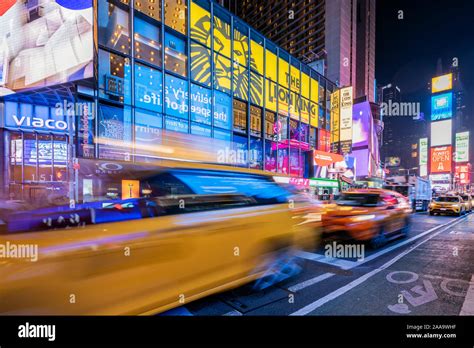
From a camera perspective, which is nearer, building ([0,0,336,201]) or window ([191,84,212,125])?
building ([0,0,336,201])

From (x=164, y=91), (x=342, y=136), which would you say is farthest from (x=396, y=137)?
(x=164, y=91)

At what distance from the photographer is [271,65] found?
70.5 ft

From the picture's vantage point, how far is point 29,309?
2.24m

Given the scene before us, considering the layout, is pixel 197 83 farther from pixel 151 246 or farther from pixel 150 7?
pixel 151 246

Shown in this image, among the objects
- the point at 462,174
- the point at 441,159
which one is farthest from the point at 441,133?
the point at 462,174

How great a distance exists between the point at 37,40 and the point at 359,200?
15.3m

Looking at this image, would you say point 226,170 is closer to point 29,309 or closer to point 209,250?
point 209,250

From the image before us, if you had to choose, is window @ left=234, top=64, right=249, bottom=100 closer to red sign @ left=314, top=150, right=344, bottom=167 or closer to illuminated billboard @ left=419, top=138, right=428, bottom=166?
red sign @ left=314, top=150, right=344, bottom=167

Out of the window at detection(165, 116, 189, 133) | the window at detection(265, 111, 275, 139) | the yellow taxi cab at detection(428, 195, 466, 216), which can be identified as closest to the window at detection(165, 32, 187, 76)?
the window at detection(165, 116, 189, 133)

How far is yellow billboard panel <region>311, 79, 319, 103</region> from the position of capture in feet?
85.9

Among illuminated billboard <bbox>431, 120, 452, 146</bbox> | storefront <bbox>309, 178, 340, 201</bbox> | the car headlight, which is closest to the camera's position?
the car headlight

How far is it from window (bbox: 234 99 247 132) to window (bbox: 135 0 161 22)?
7.27m

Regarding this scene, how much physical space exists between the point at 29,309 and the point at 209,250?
1.89 m

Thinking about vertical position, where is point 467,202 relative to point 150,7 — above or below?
below
